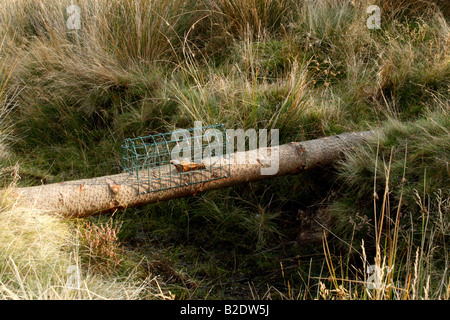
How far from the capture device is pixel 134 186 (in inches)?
120

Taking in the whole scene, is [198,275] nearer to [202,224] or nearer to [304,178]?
[202,224]

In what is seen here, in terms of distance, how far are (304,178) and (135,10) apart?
2874mm

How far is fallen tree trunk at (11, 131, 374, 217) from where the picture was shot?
115 inches

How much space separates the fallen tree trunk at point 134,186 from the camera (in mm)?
2910

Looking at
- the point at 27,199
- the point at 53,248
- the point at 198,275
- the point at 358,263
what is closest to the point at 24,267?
the point at 53,248

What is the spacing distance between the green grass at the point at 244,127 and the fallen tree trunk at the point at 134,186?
0.15m

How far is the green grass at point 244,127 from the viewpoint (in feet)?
9.50

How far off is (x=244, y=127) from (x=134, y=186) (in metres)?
1.32

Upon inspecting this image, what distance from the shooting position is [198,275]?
3.22m

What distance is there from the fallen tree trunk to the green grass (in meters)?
0.15

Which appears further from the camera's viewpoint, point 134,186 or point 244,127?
point 244,127

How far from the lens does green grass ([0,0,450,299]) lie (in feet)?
9.50

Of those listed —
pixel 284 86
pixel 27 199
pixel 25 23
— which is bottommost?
pixel 27 199

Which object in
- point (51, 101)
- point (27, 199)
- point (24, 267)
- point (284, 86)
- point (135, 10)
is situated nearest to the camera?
point (24, 267)
